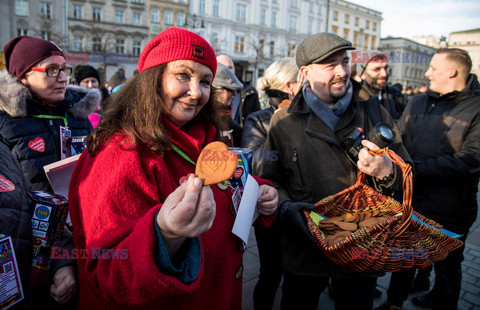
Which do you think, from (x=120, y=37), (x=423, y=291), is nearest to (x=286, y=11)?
(x=120, y=37)

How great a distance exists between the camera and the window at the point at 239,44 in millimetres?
39875

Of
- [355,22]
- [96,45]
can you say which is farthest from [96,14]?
[355,22]

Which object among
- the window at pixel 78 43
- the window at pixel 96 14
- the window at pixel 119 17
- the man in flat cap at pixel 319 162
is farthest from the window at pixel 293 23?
the man in flat cap at pixel 319 162

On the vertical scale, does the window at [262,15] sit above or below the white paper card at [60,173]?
above

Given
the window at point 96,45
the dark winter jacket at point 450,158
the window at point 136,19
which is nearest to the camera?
the dark winter jacket at point 450,158

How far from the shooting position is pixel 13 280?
108 cm

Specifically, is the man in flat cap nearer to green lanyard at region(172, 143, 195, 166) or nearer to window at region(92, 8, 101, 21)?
green lanyard at region(172, 143, 195, 166)

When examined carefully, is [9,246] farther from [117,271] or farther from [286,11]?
[286,11]

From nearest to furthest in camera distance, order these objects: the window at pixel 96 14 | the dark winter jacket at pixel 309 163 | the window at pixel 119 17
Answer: the dark winter jacket at pixel 309 163, the window at pixel 96 14, the window at pixel 119 17

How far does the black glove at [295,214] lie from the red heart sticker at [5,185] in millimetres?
1448

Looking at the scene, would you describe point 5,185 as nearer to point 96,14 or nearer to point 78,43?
point 78,43

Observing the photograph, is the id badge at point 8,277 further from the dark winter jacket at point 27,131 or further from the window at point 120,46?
the window at point 120,46

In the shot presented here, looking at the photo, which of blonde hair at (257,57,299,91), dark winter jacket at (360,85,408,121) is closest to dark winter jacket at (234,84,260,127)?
blonde hair at (257,57,299,91)

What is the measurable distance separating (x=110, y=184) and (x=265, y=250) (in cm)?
192
